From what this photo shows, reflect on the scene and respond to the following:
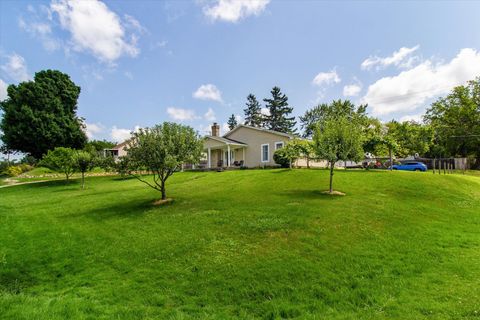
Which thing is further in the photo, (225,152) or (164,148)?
(225,152)

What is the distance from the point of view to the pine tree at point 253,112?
67.4 metres

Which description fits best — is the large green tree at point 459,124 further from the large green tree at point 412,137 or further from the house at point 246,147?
the house at point 246,147

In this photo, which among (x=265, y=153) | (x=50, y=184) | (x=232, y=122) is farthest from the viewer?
(x=232, y=122)

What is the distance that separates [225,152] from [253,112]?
39779 mm

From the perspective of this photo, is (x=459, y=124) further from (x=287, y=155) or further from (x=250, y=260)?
Answer: (x=250, y=260)

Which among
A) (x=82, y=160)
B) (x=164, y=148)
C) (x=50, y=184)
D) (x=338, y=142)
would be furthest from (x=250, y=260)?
(x=50, y=184)

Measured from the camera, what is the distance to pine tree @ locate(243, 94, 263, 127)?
67387mm

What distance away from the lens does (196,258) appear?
21.4 ft

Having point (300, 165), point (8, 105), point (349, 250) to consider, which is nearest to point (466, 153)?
point (300, 165)

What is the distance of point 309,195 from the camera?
41.2ft

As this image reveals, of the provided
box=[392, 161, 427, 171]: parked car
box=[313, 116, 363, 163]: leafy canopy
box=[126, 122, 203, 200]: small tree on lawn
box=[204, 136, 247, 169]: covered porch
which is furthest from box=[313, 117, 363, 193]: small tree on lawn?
box=[392, 161, 427, 171]: parked car

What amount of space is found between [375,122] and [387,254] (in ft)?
131

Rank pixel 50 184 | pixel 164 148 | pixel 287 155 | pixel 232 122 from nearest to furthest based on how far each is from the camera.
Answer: pixel 164 148 < pixel 287 155 < pixel 50 184 < pixel 232 122

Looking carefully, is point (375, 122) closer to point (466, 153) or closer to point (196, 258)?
point (466, 153)
